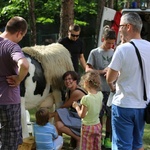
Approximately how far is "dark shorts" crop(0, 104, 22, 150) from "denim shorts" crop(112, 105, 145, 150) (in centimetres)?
96

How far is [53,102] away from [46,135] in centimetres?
110

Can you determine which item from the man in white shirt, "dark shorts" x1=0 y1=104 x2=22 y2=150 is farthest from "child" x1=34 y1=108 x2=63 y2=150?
the man in white shirt

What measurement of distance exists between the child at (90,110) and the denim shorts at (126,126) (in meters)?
0.70

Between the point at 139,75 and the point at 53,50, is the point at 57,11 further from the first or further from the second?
the point at 139,75

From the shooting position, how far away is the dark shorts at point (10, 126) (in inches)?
137

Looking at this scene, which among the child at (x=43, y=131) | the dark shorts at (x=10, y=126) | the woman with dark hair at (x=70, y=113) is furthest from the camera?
the woman with dark hair at (x=70, y=113)

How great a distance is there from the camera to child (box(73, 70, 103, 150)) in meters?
4.01

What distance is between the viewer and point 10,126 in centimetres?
352

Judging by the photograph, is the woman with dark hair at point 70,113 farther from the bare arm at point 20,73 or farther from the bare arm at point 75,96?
the bare arm at point 20,73

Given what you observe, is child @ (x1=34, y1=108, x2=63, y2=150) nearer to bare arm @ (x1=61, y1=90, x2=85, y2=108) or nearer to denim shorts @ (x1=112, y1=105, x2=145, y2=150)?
bare arm @ (x1=61, y1=90, x2=85, y2=108)

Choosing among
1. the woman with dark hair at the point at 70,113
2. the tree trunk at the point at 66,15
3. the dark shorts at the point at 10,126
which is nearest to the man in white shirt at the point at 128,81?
the dark shorts at the point at 10,126

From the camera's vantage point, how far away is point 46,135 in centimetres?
414

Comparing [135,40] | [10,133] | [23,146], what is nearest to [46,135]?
[23,146]

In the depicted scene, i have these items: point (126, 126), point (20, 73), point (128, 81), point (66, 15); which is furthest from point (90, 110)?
point (66, 15)
